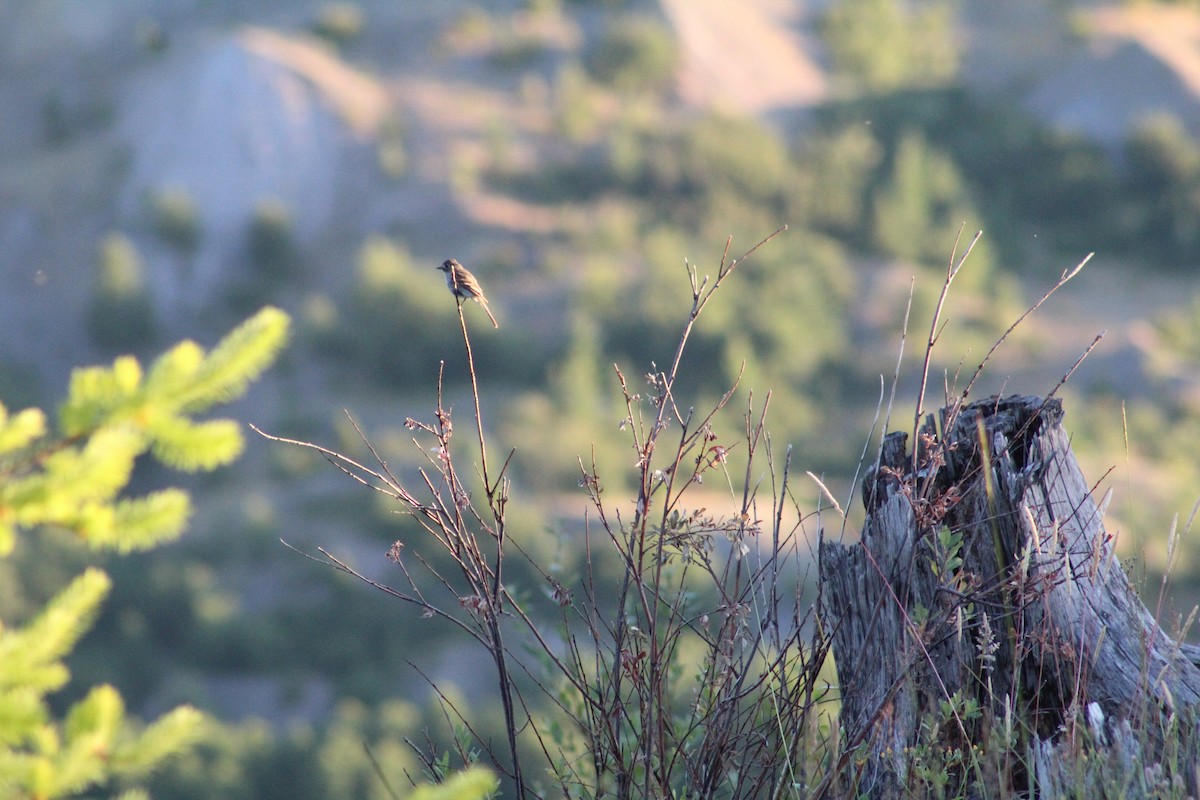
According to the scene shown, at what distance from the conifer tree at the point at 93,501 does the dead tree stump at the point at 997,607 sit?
4.19 feet

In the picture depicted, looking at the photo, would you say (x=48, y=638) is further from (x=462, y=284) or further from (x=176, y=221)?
(x=176, y=221)

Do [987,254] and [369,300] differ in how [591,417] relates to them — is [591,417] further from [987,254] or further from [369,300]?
[987,254]

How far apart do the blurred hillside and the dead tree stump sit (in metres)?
12.2

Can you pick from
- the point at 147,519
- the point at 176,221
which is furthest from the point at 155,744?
the point at 176,221

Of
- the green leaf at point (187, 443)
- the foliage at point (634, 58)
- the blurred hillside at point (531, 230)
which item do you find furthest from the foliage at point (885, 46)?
the green leaf at point (187, 443)

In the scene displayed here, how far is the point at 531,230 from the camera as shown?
24688 mm

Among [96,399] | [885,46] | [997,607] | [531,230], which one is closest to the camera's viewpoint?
[96,399]

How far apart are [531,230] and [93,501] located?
23.5 metres

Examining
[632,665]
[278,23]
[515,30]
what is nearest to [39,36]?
[278,23]

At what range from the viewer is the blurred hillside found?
1762 centimetres

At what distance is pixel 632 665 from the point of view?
7.23ft

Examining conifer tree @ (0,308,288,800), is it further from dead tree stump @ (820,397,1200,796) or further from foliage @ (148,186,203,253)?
foliage @ (148,186,203,253)

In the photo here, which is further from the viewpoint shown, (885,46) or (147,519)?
(885,46)

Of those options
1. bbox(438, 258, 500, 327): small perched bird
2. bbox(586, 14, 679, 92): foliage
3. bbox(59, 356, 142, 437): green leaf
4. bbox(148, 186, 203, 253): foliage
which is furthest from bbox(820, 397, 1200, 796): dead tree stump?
bbox(586, 14, 679, 92): foliage
